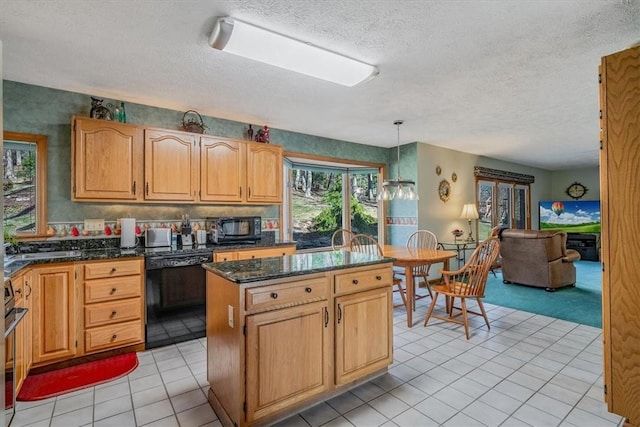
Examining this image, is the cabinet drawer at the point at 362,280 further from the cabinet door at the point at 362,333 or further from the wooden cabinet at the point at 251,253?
the wooden cabinet at the point at 251,253

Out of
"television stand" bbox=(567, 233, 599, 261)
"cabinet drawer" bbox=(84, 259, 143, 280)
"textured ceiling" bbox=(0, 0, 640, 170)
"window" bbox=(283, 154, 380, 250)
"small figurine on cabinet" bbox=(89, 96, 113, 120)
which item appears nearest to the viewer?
"textured ceiling" bbox=(0, 0, 640, 170)

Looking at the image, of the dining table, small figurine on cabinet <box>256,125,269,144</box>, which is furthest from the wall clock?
small figurine on cabinet <box>256,125,269,144</box>

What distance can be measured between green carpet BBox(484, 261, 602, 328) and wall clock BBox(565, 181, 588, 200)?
4.41m

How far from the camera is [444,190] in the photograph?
19.1 feet

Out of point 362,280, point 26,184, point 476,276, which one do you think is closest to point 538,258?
point 476,276

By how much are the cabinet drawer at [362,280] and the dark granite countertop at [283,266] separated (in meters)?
0.06

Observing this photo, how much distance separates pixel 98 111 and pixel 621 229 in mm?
4184

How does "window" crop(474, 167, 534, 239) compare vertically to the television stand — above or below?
above

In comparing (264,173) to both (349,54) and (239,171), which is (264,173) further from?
(349,54)

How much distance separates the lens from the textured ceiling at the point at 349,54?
1878mm

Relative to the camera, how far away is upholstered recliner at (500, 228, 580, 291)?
477 cm

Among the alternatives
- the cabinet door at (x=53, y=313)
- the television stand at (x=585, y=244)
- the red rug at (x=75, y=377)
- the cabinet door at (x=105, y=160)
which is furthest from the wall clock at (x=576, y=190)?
the cabinet door at (x=53, y=313)

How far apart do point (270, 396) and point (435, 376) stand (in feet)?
4.40

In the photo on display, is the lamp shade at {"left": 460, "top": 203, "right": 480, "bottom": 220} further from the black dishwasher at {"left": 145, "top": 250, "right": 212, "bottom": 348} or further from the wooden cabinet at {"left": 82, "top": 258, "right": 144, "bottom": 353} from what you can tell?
the wooden cabinet at {"left": 82, "top": 258, "right": 144, "bottom": 353}
